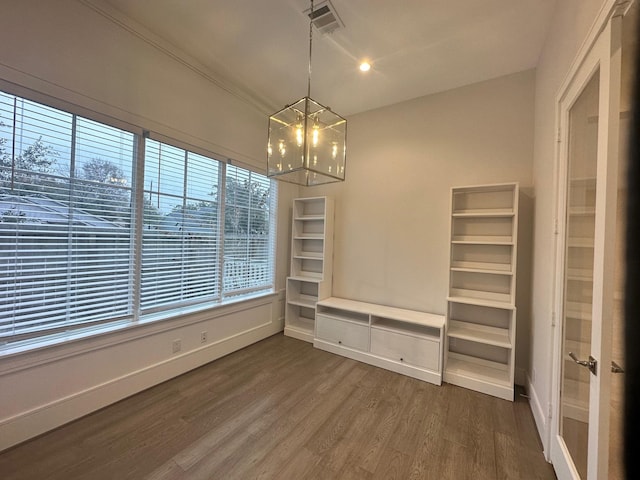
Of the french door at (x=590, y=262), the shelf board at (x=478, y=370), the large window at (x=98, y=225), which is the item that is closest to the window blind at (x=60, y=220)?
the large window at (x=98, y=225)

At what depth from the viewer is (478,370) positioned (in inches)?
109

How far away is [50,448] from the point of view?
1.79 meters

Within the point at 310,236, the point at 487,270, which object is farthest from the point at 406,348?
the point at 310,236

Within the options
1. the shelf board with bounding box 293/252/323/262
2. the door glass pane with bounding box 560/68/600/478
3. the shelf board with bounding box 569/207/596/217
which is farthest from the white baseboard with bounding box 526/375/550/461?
the shelf board with bounding box 293/252/323/262

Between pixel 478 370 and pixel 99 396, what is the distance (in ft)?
11.5

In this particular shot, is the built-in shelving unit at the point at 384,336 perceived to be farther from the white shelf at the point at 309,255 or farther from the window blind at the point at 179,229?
the window blind at the point at 179,229

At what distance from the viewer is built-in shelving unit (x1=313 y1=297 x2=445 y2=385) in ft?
9.30

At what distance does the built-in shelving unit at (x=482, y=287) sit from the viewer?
2.62m

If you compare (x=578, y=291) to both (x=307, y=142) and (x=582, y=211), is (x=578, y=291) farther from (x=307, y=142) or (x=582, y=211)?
(x=307, y=142)

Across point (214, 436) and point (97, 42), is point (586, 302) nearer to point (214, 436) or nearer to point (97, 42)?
point (214, 436)

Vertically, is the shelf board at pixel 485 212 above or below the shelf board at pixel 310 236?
above

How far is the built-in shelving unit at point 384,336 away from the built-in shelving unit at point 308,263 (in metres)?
0.32

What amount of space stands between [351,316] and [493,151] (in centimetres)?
259

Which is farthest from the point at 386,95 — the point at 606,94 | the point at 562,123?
the point at 606,94
